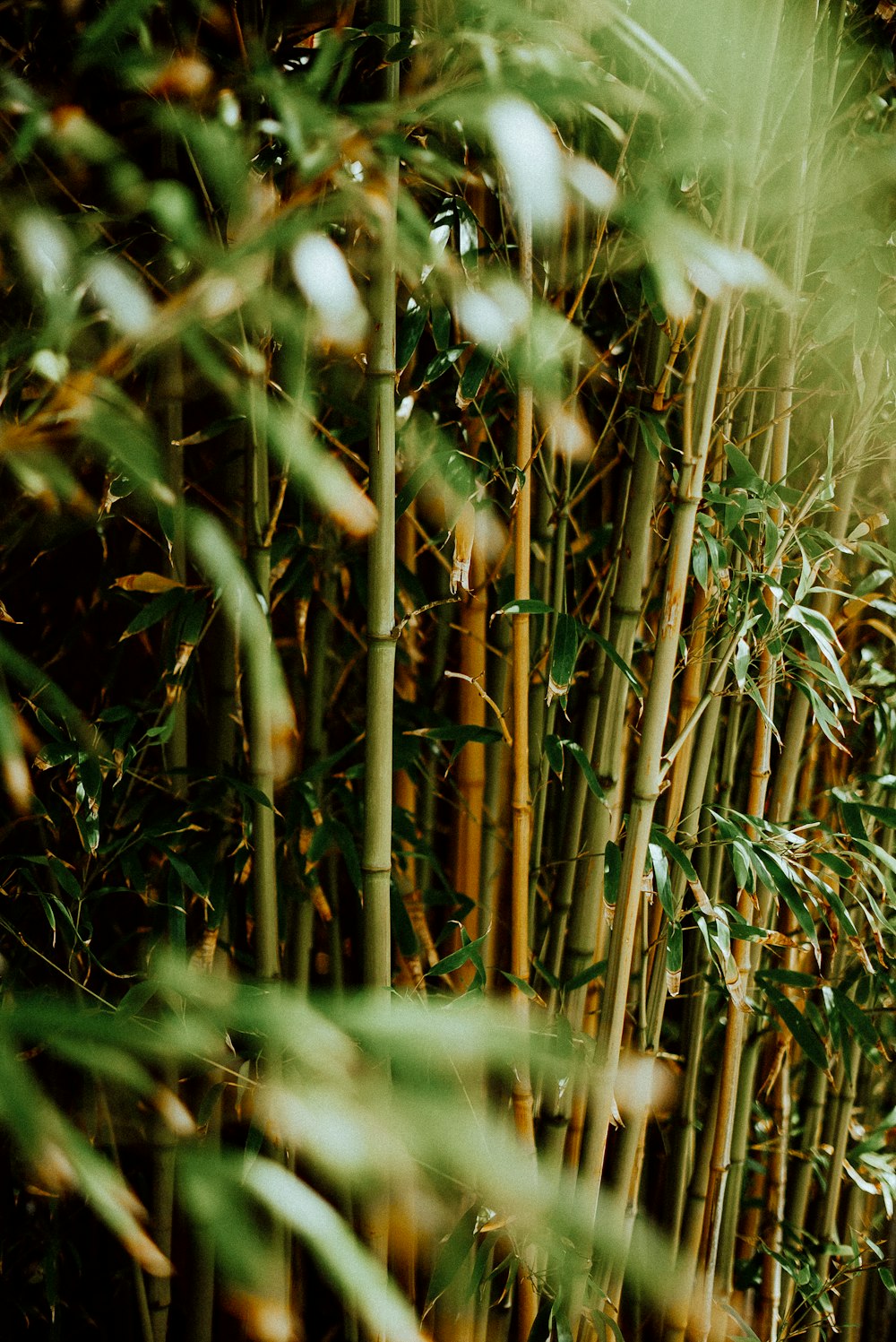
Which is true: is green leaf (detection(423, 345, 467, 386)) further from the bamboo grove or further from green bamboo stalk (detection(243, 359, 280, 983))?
green bamboo stalk (detection(243, 359, 280, 983))

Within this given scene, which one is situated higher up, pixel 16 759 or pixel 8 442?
pixel 8 442

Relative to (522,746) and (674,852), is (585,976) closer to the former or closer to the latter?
(674,852)

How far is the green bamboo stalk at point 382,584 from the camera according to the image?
35.0 inches

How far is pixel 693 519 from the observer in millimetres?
977

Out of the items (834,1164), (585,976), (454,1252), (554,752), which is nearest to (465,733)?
(554,752)

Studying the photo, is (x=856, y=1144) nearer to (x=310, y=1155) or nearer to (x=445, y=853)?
(x=445, y=853)

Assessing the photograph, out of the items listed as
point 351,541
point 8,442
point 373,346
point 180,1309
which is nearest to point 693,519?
point 373,346

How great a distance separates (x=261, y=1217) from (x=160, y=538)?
84 cm

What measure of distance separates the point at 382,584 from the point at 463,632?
32 centimetres

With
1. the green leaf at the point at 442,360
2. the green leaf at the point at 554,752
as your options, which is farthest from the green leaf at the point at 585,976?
the green leaf at the point at 442,360

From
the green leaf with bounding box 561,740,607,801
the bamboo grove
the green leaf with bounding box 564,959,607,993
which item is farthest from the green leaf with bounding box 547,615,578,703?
the green leaf with bounding box 564,959,607,993

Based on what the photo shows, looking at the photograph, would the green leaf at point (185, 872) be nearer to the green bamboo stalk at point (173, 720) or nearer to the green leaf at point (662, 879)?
the green bamboo stalk at point (173, 720)

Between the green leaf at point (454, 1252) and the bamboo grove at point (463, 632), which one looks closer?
the bamboo grove at point (463, 632)

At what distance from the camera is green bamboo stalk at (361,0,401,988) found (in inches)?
35.0
